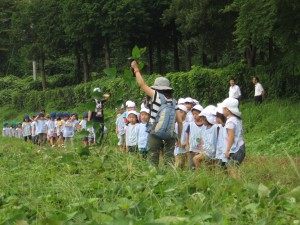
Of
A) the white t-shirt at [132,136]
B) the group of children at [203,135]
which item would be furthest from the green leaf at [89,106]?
the white t-shirt at [132,136]

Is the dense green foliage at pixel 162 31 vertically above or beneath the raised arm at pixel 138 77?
above

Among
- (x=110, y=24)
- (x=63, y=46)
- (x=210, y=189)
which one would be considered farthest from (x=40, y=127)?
(x=63, y=46)

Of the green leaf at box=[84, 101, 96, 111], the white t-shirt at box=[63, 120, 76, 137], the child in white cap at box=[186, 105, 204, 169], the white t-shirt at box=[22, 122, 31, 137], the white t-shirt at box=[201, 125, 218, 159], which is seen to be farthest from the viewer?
the white t-shirt at box=[22, 122, 31, 137]

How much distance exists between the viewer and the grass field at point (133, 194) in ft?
13.4

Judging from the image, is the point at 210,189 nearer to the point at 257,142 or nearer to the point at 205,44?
the point at 257,142

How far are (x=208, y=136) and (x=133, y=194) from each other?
13.3 ft

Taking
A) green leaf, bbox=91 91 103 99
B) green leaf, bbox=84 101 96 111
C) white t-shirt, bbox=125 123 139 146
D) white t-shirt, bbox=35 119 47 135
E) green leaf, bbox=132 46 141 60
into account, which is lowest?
white t-shirt, bbox=35 119 47 135

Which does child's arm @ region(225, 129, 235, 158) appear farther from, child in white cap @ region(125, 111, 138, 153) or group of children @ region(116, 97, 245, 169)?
child in white cap @ region(125, 111, 138, 153)

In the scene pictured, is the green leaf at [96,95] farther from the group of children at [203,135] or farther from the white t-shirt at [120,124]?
the white t-shirt at [120,124]

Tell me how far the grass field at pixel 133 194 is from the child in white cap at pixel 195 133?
55.0 inches

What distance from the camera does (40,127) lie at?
21297 mm

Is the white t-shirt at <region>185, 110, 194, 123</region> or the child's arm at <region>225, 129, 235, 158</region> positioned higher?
the white t-shirt at <region>185, 110, 194, 123</region>

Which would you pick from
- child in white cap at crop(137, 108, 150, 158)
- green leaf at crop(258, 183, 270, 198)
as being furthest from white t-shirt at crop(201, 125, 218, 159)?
green leaf at crop(258, 183, 270, 198)

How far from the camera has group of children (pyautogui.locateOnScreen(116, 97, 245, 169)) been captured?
308 inches
